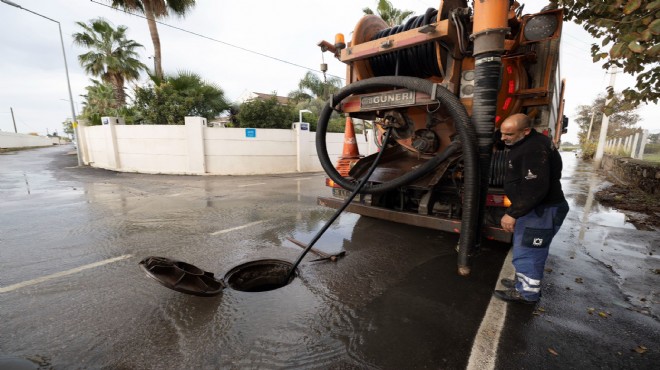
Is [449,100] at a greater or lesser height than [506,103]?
lesser

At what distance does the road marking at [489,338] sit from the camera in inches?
71.3

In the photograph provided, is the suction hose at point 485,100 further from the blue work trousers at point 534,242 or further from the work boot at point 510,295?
the work boot at point 510,295

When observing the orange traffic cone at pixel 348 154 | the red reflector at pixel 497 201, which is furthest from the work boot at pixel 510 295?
the orange traffic cone at pixel 348 154

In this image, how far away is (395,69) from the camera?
11.6 ft

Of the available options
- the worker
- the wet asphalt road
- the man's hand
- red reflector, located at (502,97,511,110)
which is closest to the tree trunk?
the wet asphalt road

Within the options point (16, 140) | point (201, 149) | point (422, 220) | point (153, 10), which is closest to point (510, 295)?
point (422, 220)

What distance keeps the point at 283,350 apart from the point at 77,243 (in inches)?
145

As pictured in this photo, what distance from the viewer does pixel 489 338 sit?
2.06 meters

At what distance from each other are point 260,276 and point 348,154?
2.90m

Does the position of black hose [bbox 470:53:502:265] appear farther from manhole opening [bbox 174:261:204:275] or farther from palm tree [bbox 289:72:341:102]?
palm tree [bbox 289:72:341:102]

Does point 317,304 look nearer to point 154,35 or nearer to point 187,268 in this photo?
point 187,268

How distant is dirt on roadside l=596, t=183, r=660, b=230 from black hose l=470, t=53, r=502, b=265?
5.00 meters

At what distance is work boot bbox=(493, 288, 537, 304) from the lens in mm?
2527

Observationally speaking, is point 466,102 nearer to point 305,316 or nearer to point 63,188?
point 305,316
